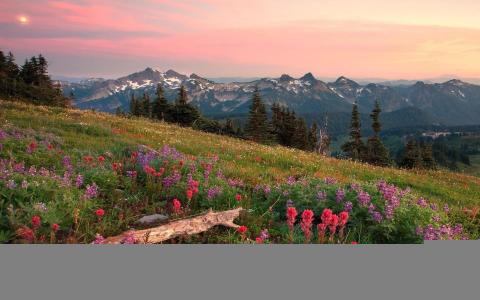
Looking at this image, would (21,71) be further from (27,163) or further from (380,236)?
(380,236)

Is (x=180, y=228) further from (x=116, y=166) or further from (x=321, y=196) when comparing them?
(x=116, y=166)

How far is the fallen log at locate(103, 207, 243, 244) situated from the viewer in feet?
17.2

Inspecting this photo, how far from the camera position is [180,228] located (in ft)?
19.5

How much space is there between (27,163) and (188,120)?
73.8 metres

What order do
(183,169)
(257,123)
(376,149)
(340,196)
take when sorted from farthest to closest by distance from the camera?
(376,149) → (257,123) → (183,169) → (340,196)

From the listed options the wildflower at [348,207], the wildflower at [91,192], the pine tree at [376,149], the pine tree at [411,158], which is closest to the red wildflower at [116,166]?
the wildflower at [91,192]

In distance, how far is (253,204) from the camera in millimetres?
8047

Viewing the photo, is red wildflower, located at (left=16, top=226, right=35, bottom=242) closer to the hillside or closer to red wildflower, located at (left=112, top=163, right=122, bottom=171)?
the hillside

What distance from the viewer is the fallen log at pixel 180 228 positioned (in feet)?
17.2

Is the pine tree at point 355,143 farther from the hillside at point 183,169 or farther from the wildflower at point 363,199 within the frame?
the wildflower at point 363,199

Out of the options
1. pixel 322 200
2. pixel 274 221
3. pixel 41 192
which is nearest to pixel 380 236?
pixel 322 200

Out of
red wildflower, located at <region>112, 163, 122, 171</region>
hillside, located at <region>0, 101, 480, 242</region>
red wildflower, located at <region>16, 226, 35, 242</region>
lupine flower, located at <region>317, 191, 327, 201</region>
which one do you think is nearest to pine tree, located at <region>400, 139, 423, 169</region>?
hillside, located at <region>0, 101, 480, 242</region>

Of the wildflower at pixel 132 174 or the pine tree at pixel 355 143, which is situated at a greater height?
the wildflower at pixel 132 174

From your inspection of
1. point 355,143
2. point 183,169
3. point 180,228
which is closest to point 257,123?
point 355,143
